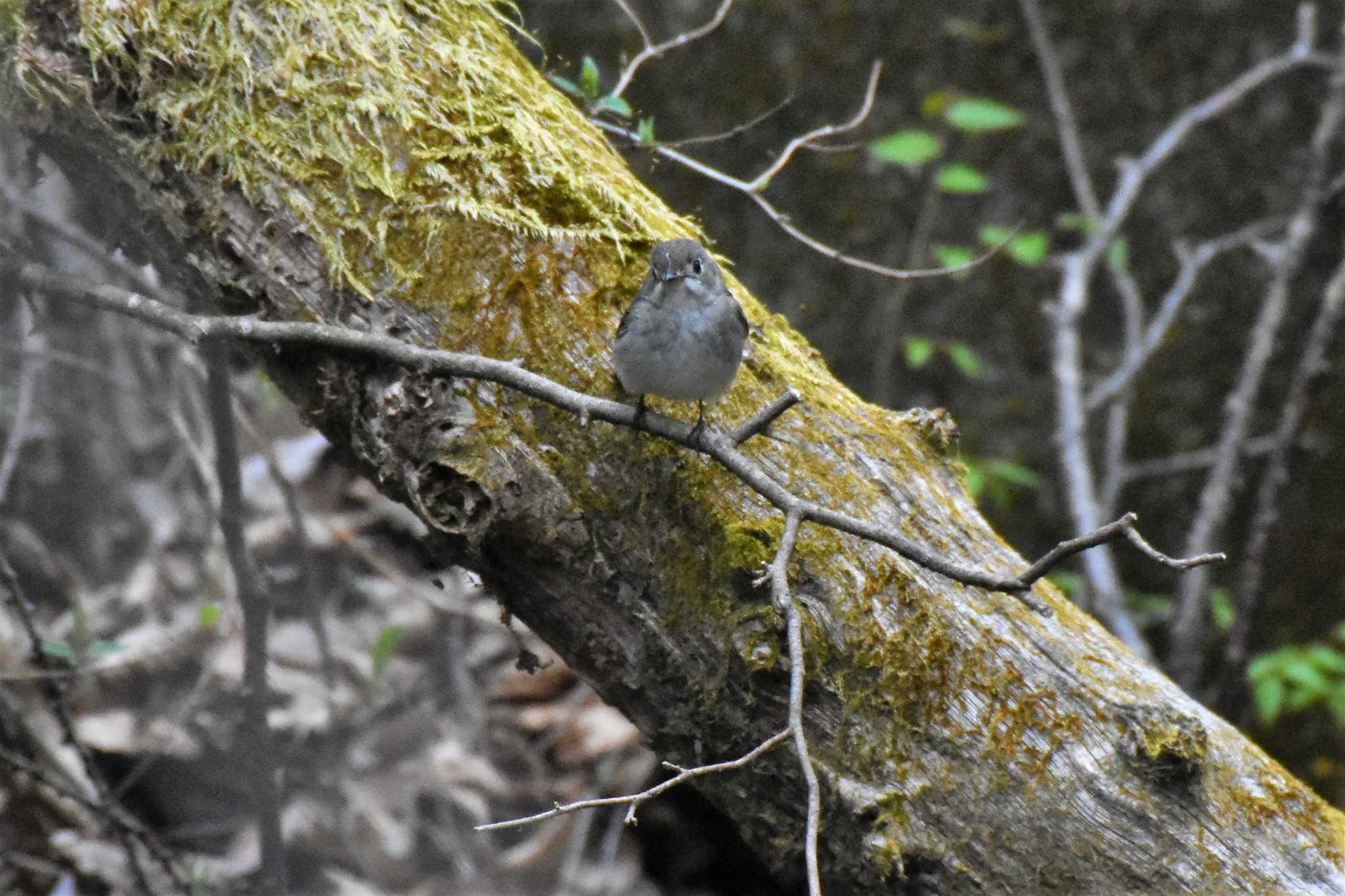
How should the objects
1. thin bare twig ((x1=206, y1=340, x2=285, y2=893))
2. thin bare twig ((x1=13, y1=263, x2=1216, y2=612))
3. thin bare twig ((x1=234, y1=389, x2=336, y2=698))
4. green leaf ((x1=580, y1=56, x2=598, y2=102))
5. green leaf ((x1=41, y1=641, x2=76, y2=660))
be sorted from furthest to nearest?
thin bare twig ((x1=234, y1=389, x2=336, y2=698)), thin bare twig ((x1=206, y1=340, x2=285, y2=893)), green leaf ((x1=41, y1=641, x2=76, y2=660)), green leaf ((x1=580, y1=56, x2=598, y2=102)), thin bare twig ((x1=13, y1=263, x2=1216, y2=612))

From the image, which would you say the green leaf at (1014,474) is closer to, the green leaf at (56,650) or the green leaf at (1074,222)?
the green leaf at (1074,222)

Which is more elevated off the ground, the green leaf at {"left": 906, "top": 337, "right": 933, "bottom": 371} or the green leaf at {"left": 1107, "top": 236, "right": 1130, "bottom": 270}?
the green leaf at {"left": 1107, "top": 236, "right": 1130, "bottom": 270}

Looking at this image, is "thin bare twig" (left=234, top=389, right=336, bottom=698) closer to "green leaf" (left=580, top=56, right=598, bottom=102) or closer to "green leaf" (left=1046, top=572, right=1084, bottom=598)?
"green leaf" (left=580, top=56, right=598, bottom=102)

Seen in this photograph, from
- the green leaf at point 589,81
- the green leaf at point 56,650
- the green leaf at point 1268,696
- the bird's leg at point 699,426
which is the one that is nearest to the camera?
the bird's leg at point 699,426

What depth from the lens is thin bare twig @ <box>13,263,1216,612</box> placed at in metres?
1.84

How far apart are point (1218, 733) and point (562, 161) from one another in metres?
1.77

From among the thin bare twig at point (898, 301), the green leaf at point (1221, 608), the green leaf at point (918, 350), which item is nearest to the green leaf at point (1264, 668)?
the green leaf at point (1221, 608)

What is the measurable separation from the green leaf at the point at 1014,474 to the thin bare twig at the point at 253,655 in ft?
9.35

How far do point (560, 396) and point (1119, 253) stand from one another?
3.22 m

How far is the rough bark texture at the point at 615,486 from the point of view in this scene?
209 cm

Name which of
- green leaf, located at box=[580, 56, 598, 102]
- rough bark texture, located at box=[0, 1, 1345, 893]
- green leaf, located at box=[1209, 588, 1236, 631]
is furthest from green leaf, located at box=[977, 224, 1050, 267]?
rough bark texture, located at box=[0, 1, 1345, 893]

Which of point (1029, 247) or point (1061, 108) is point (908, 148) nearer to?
point (1029, 247)

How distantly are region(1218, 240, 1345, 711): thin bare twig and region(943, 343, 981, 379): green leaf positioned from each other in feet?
3.66

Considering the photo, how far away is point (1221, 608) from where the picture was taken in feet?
15.5
